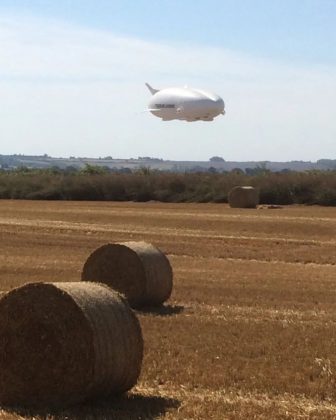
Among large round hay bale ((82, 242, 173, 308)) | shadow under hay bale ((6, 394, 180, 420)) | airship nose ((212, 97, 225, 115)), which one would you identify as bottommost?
shadow under hay bale ((6, 394, 180, 420))

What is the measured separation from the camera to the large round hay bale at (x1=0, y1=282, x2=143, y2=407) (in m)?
9.19

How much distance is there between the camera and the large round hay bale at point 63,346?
30.1 ft

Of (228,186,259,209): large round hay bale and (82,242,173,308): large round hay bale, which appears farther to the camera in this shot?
(228,186,259,209): large round hay bale

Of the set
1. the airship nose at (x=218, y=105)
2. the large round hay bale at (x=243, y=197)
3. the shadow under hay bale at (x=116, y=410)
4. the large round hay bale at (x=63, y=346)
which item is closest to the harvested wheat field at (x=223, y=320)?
the shadow under hay bale at (x=116, y=410)

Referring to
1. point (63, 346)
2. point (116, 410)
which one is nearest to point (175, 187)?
point (63, 346)

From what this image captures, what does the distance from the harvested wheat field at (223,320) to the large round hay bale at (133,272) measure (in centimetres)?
39

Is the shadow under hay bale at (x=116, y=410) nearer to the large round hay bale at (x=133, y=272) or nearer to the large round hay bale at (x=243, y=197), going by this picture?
the large round hay bale at (x=133, y=272)

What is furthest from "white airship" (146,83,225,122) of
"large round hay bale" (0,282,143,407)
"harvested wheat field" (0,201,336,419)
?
"large round hay bale" (0,282,143,407)

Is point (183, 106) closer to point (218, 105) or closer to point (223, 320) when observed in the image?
point (218, 105)

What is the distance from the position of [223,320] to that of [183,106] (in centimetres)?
5444

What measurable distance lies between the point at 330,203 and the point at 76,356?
5163cm

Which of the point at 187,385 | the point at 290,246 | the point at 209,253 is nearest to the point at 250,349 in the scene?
the point at 187,385

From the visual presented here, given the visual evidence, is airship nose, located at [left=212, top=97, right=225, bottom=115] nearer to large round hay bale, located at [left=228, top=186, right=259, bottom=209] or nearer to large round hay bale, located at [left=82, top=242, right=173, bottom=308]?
large round hay bale, located at [left=228, top=186, right=259, bottom=209]

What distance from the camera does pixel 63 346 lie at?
9328 mm
